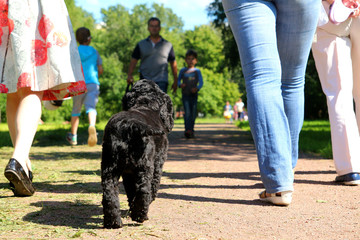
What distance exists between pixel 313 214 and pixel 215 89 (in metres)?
63.0

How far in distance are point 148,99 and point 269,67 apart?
3.20 ft

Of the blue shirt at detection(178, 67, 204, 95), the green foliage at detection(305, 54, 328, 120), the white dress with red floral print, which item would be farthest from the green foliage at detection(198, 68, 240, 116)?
the white dress with red floral print

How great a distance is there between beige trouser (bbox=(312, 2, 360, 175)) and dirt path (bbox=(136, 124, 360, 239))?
0.37 meters

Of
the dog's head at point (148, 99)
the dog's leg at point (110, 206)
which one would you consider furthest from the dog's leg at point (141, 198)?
the dog's head at point (148, 99)

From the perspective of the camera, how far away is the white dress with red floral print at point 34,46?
3.87 metres

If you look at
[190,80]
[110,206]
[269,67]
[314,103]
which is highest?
[190,80]

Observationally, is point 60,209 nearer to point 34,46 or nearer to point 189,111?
point 34,46

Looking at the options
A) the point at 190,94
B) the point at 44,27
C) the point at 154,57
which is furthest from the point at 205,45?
the point at 44,27

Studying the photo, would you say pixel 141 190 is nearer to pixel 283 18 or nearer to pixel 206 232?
pixel 206 232

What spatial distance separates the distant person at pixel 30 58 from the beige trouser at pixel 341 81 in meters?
2.57

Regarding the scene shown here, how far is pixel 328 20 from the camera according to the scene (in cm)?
449

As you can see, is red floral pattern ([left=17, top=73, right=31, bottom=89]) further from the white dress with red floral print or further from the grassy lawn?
the grassy lawn

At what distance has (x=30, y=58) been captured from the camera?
Result: 3.90 meters

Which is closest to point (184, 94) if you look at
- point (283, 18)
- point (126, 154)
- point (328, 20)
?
point (328, 20)
